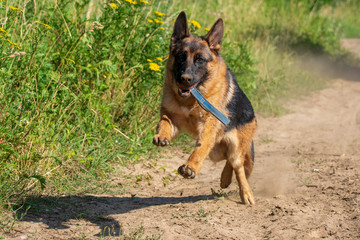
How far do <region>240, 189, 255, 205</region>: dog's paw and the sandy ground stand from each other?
0.25ft

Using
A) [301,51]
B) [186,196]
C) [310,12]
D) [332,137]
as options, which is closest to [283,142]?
[332,137]

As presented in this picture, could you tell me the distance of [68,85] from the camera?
17.1 feet

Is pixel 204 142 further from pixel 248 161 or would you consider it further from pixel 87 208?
pixel 87 208

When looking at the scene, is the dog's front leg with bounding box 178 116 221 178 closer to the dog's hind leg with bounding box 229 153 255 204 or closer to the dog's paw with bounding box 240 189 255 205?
the dog's hind leg with bounding box 229 153 255 204

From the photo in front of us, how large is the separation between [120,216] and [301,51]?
904 centimetres

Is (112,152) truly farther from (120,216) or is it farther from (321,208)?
(321,208)

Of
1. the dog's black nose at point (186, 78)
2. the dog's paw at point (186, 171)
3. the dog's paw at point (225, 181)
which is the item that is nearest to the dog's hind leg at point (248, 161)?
the dog's paw at point (225, 181)

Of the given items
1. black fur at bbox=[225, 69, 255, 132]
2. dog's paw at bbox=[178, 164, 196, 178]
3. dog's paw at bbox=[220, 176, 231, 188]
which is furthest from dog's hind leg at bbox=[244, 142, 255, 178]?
dog's paw at bbox=[178, 164, 196, 178]

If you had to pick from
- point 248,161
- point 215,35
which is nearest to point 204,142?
point 248,161

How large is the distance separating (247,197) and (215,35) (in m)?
1.73

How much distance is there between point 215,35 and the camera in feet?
15.4

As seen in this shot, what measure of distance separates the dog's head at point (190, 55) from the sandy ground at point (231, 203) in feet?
3.94

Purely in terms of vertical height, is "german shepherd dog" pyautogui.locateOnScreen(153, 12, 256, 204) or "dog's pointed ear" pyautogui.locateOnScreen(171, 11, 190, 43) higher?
"dog's pointed ear" pyautogui.locateOnScreen(171, 11, 190, 43)

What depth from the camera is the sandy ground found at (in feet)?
12.5
